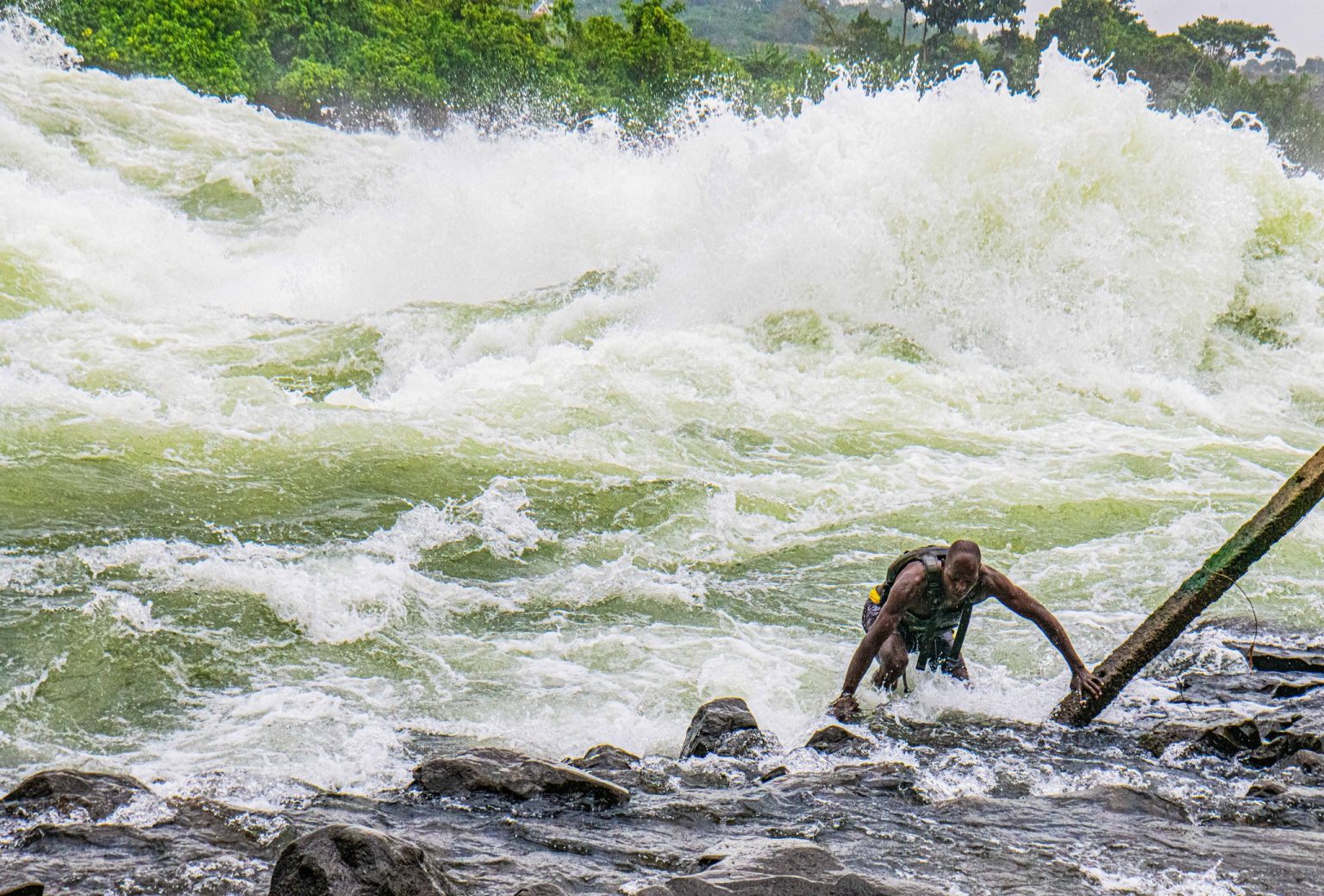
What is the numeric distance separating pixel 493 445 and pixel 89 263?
282 inches

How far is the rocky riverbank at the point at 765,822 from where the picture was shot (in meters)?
3.03

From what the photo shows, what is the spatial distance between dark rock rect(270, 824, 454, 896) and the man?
253 centimetres

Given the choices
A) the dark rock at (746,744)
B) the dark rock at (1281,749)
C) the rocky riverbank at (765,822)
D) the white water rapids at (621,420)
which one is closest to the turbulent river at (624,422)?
the white water rapids at (621,420)

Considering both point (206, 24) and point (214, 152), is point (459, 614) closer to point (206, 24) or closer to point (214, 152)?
point (214, 152)

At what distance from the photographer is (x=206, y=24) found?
32156 mm

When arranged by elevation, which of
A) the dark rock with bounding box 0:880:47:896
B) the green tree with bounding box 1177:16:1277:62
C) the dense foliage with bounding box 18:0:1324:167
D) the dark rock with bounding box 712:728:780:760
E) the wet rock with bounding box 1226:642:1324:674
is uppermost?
the green tree with bounding box 1177:16:1277:62

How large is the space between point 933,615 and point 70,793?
3.34 m

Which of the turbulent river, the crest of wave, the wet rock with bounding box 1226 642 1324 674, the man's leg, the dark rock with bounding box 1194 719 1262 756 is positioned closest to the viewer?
the dark rock with bounding box 1194 719 1262 756

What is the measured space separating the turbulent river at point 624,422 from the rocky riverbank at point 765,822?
0.88 feet

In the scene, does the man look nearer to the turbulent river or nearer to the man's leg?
the man's leg

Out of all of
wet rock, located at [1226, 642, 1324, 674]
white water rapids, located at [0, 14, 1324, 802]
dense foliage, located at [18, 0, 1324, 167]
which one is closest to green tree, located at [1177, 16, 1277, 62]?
dense foliage, located at [18, 0, 1324, 167]

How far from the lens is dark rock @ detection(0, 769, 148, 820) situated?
348 cm

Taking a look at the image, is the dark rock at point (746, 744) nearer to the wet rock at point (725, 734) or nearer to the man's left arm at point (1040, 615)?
the wet rock at point (725, 734)

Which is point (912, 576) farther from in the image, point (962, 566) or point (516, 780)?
point (516, 780)
